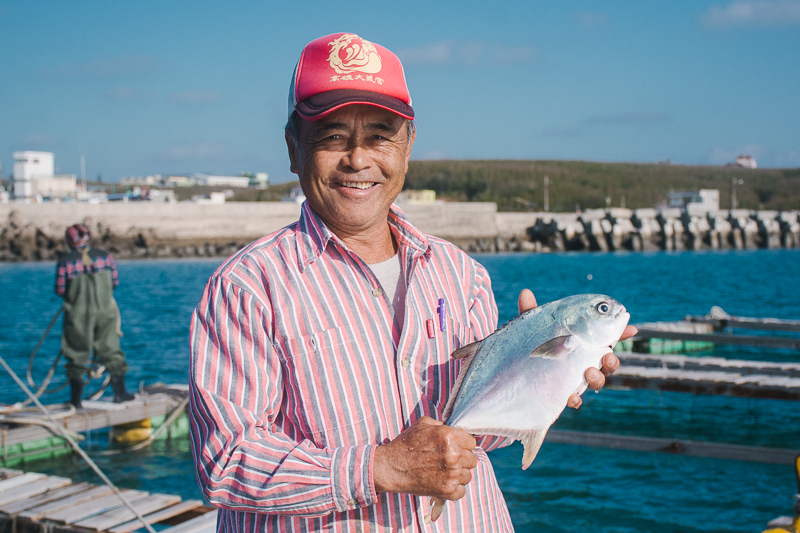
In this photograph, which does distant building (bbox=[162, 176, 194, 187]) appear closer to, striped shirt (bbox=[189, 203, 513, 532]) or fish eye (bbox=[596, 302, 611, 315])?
striped shirt (bbox=[189, 203, 513, 532])

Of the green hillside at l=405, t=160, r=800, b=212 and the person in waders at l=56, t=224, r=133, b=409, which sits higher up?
the green hillside at l=405, t=160, r=800, b=212

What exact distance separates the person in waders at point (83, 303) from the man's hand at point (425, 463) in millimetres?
8962

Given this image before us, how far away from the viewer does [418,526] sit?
2.20 m

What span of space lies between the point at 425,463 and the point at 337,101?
3.53 ft

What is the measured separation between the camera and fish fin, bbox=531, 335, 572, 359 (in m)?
2.25

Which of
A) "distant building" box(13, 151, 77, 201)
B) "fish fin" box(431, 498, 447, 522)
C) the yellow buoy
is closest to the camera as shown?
"fish fin" box(431, 498, 447, 522)

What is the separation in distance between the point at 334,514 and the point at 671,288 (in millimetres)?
44767

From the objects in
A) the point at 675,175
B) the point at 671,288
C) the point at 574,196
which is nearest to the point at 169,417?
the point at 671,288

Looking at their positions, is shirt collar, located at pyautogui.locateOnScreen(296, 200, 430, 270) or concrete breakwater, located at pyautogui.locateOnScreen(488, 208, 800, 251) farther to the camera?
concrete breakwater, located at pyautogui.locateOnScreen(488, 208, 800, 251)

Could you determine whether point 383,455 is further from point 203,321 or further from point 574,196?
point 574,196

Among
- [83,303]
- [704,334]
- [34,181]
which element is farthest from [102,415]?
[34,181]

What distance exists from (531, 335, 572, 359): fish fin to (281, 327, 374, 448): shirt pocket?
56 cm

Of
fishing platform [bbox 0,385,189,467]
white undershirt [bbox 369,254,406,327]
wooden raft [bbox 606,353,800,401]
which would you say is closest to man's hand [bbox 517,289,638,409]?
white undershirt [bbox 369,254,406,327]

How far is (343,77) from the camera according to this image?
7.10 ft
